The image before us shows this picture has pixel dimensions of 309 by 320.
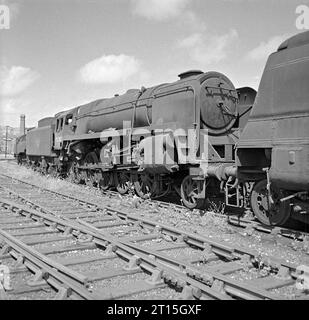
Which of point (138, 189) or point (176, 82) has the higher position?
point (176, 82)

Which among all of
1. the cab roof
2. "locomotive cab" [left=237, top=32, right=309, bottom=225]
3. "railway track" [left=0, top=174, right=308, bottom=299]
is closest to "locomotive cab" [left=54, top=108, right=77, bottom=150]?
"railway track" [left=0, top=174, right=308, bottom=299]

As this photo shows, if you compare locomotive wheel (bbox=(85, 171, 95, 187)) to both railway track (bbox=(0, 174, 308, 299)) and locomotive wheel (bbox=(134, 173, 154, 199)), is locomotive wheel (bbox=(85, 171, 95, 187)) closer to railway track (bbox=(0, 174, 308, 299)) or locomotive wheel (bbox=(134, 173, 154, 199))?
locomotive wheel (bbox=(134, 173, 154, 199))

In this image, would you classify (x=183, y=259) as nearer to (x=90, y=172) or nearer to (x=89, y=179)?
(x=90, y=172)

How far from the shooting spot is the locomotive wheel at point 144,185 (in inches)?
409

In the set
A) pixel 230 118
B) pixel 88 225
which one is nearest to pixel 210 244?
pixel 88 225

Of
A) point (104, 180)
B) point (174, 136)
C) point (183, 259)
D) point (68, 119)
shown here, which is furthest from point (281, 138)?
point (68, 119)

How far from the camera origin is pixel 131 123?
11.1 m

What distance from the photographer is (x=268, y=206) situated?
21.0 feet

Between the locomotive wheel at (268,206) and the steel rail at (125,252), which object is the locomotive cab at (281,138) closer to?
the locomotive wheel at (268,206)

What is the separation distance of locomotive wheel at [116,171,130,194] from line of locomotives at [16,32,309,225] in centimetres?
3

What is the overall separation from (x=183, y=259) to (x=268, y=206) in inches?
89.9

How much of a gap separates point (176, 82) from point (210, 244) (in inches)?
217

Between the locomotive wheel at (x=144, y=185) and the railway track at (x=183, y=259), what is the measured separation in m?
2.63
